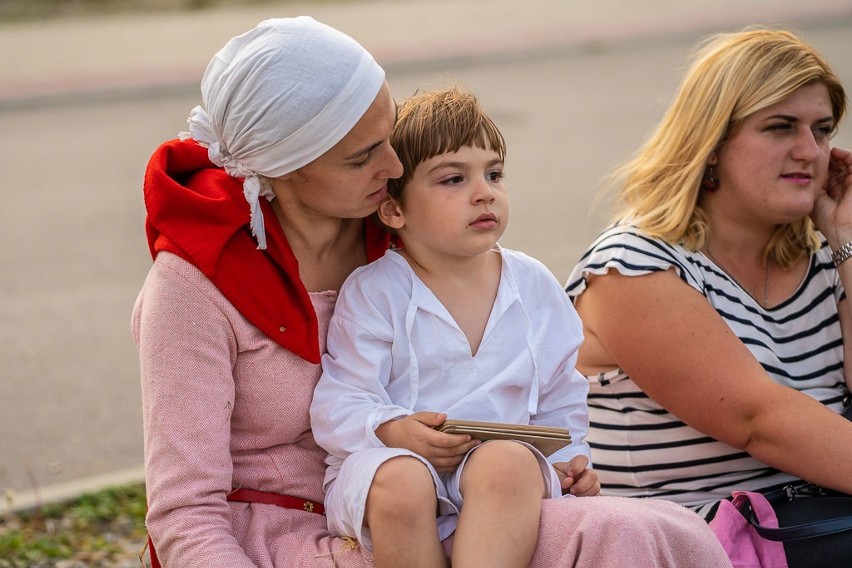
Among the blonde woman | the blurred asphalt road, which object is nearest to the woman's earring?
the blonde woman

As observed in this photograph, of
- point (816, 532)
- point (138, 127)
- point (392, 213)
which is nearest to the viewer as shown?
point (392, 213)

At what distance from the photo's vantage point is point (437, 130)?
8.94 feet

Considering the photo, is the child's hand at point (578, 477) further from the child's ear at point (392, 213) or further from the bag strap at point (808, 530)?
the child's ear at point (392, 213)

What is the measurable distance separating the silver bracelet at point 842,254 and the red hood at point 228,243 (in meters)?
1.52

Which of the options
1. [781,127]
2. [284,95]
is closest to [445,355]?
[284,95]

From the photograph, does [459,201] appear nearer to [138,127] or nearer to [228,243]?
[228,243]

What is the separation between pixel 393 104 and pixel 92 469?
2.82 meters

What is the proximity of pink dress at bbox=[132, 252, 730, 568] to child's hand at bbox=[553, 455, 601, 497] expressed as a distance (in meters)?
0.20

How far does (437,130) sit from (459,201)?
17 cm

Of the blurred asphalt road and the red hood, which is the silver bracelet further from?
the red hood

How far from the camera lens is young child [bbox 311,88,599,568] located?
8.00 feet

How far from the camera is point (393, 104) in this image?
2.73 meters

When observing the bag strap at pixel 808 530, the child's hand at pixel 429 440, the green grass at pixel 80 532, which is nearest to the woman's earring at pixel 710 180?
the bag strap at pixel 808 530

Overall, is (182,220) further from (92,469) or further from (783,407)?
(92,469)
